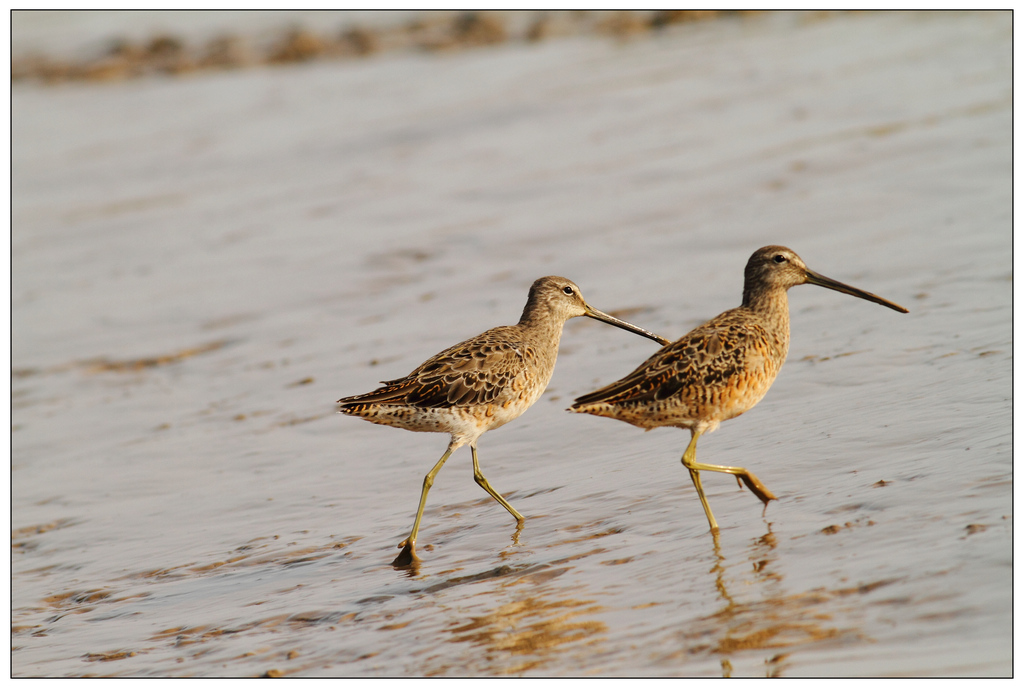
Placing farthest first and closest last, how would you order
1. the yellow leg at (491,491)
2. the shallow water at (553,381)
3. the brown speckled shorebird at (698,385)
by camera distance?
1. the yellow leg at (491,491)
2. the brown speckled shorebird at (698,385)
3. the shallow water at (553,381)

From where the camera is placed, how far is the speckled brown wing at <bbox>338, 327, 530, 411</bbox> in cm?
543

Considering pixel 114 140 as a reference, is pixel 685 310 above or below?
below

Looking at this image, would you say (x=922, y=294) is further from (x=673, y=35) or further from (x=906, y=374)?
(x=673, y=35)

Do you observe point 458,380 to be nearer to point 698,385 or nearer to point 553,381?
point 698,385

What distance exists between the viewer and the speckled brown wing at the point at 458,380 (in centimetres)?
543

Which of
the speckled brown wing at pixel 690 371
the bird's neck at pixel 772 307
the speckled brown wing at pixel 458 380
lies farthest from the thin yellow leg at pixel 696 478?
the speckled brown wing at pixel 458 380

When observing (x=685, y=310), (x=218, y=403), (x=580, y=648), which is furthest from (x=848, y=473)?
(x=218, y=403)

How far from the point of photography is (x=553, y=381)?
7.14 m

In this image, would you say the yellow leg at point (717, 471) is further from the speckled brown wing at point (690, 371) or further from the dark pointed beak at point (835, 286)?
the dark pointed beak at point (835, 286)

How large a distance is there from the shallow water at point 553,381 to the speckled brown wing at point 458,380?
0.56m

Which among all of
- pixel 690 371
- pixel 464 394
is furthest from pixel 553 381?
pixel 690 371

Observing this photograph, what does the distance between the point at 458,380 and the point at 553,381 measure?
176 cm

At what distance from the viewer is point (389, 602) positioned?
15.1 ft

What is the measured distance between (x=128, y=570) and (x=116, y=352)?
143 inches
